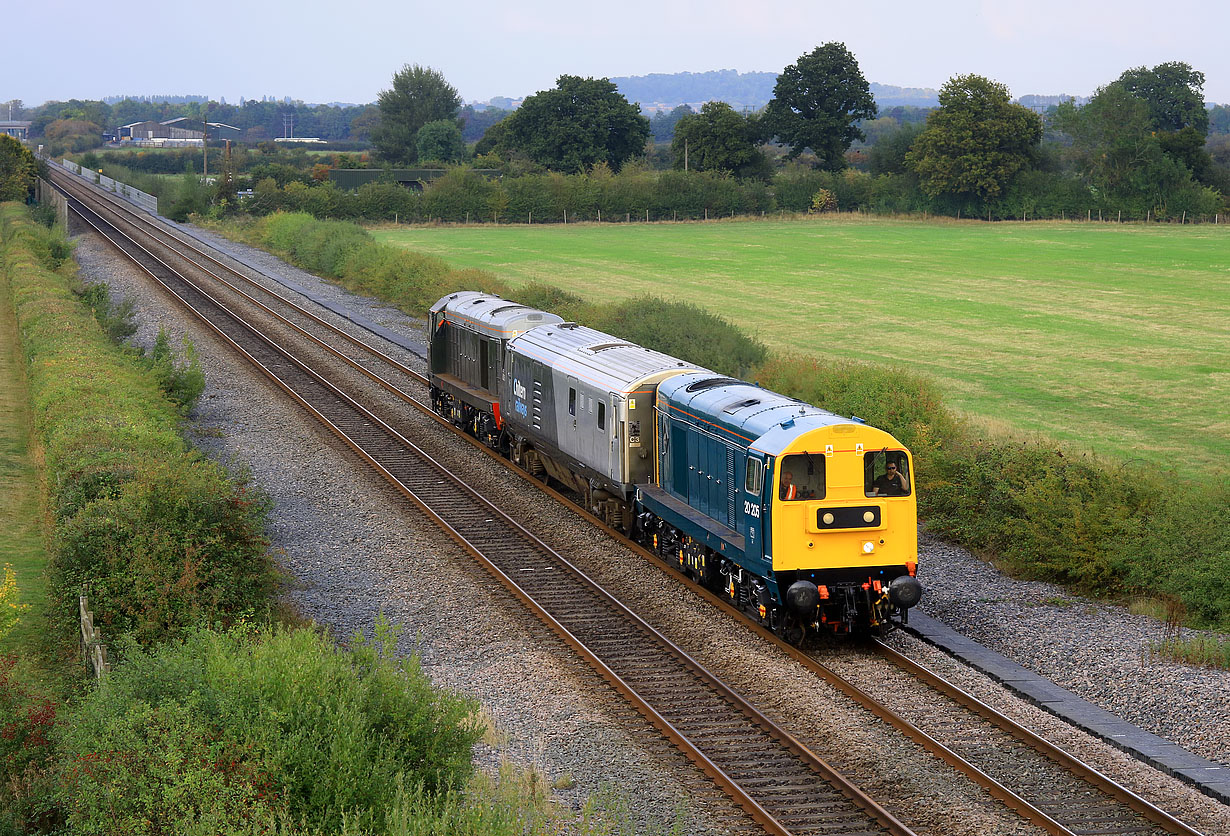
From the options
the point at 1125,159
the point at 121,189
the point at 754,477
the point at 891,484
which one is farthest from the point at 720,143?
the point at 891,484

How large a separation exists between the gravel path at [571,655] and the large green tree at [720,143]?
104 metres

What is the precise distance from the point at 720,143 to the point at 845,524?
11521 cm

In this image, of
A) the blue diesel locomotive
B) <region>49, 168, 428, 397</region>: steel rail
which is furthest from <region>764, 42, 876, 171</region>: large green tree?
the blue diesel locomotive

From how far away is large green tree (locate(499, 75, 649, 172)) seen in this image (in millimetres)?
128125

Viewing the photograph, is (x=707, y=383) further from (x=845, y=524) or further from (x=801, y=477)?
(x=845, y=524)

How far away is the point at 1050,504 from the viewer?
2064cm

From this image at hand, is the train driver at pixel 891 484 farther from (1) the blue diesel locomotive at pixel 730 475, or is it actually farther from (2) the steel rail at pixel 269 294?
(2) the steel rail at pixel 269 294

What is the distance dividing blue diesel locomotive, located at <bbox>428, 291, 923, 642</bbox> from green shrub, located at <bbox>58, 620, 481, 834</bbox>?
6.18 m

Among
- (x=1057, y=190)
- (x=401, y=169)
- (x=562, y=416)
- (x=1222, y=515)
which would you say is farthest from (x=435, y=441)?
(x=401, y=169)

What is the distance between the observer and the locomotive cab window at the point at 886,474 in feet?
55.2

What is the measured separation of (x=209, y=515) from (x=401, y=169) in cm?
12323

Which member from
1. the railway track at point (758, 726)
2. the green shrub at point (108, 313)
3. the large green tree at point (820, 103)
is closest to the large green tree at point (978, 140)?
the large green tree at point (820, 103)

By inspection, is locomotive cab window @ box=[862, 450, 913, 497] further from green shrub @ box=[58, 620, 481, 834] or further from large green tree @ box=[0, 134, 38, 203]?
large green tree @ box=[0, 134, 38, 203]

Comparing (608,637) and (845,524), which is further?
(608,637)
